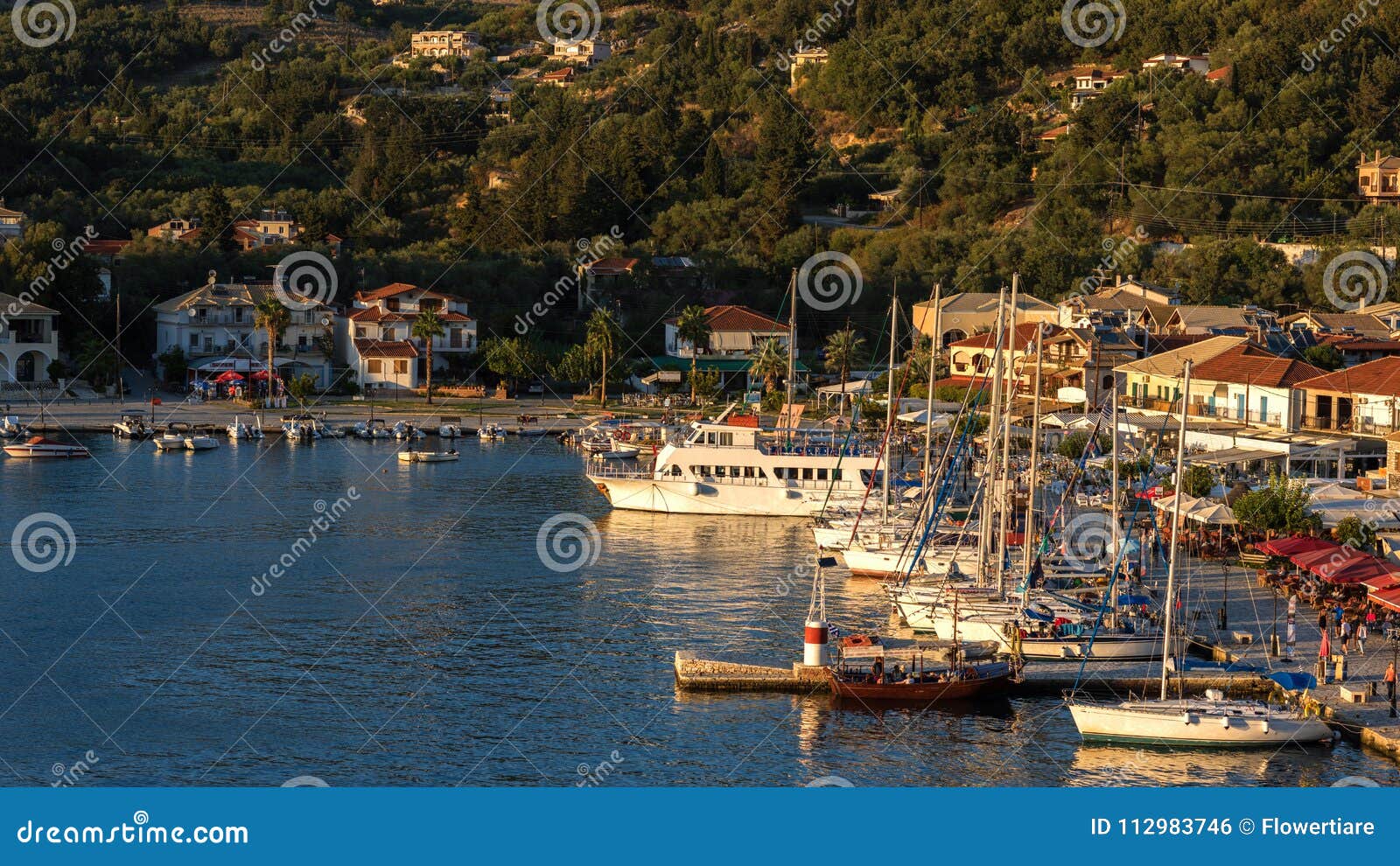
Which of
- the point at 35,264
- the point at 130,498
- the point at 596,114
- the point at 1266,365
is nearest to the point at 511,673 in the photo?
the point at 130,498

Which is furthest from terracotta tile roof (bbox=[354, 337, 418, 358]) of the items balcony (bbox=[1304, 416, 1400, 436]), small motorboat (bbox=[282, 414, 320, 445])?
balcony (bbox=[1304, 416, 1400, 436])

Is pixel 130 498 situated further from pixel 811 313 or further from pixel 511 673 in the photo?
pixel 811 313

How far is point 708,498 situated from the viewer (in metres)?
46.7

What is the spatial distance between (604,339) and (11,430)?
68.4ft

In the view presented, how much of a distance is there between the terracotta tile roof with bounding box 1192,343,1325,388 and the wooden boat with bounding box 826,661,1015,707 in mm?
28426

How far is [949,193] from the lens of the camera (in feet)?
317

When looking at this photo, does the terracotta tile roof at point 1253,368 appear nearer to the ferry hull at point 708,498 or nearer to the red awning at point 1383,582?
the ferry hull at point 708,498

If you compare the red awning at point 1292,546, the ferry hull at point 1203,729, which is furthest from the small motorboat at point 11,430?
the ferry hull at point 1203,729

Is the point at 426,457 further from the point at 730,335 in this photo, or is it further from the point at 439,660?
the point at 439,660

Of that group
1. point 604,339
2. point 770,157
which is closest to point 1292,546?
point 604,339

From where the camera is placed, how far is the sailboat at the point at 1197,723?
23.8 meters

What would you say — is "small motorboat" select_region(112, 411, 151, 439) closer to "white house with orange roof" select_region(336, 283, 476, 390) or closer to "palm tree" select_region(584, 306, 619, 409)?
"white house with orange roof" select_region(336, 283, 476, 390)

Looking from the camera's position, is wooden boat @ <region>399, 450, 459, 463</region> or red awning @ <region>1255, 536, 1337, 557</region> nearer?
red awning @ <region>1255, 536, 1337, 557</region>

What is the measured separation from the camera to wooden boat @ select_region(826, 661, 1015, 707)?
2623 cm
